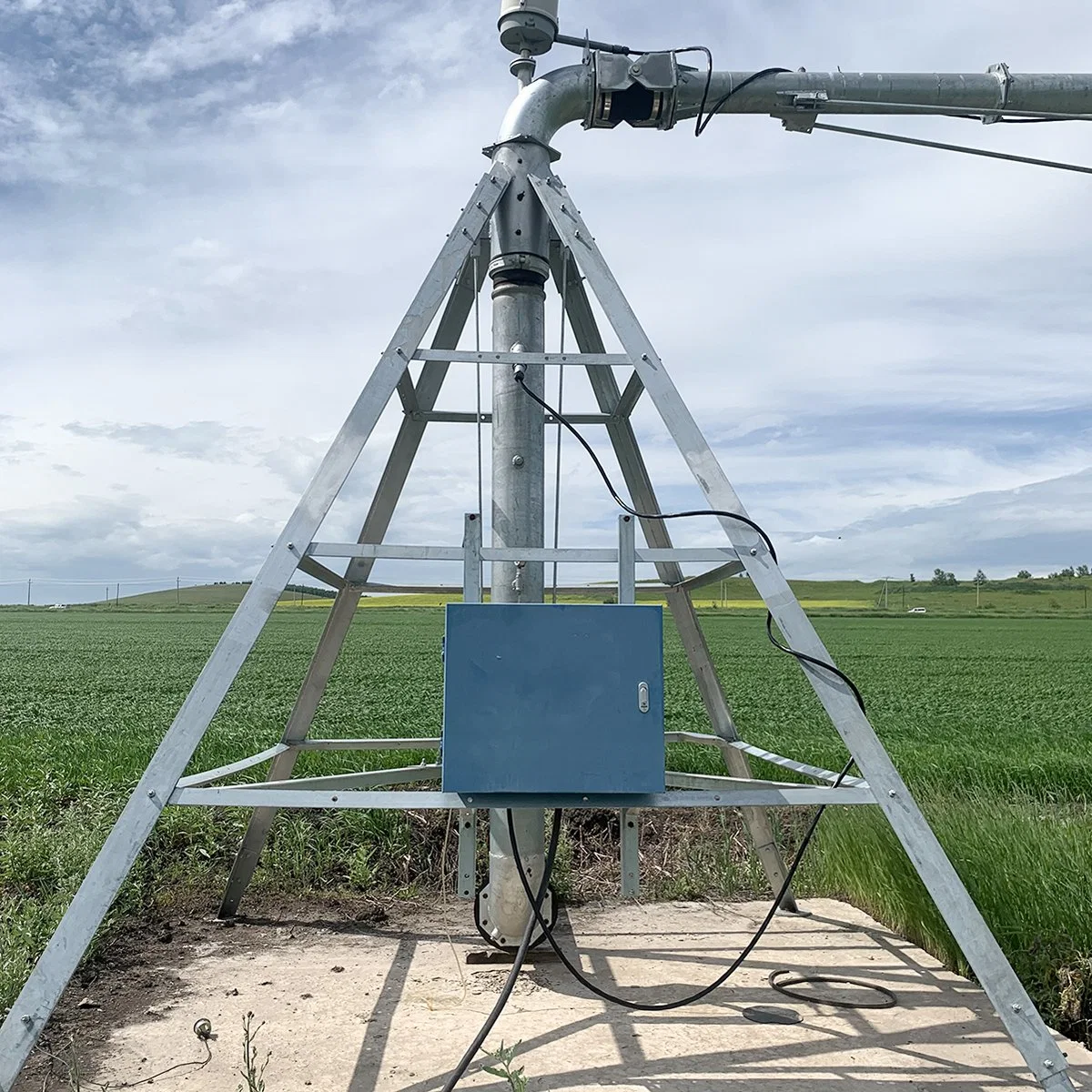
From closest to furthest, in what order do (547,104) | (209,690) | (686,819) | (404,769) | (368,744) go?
(209,690), (547,104), (404,769), (368,744), (686,819)

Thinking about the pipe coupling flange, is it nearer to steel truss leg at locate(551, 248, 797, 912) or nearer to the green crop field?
steel truss leg at locate(551, 248, 797, 912)

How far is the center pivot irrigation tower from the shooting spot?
2682mm

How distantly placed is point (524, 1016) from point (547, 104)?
3.12 meters

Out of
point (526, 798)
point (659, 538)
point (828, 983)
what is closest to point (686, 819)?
point (828, 983)

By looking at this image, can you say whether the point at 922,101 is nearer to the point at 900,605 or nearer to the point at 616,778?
the point at 616,778

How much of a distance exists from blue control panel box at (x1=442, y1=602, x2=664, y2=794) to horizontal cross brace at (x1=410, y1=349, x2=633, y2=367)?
83 cm

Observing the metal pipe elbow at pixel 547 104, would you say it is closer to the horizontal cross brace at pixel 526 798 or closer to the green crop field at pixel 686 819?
the horizontal cross brace at pixel 526 798

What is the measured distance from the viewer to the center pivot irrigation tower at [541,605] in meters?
2.68

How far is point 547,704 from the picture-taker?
272 cm

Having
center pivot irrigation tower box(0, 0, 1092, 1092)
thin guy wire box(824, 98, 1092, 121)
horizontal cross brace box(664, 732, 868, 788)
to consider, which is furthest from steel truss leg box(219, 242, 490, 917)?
thin guy wire box(824, 98, 1092, 121)

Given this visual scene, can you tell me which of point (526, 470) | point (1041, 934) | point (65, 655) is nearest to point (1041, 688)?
point (1041, 934)

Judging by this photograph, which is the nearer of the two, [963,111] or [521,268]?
[521,268]

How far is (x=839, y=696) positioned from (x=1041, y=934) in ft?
5.19

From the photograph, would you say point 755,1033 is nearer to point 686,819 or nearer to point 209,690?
point 209,690
